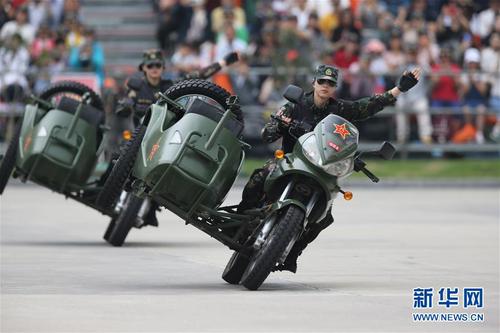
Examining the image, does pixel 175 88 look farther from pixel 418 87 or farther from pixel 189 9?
pixel 189 9

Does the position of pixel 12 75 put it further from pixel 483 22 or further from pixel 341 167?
pixel 341 167

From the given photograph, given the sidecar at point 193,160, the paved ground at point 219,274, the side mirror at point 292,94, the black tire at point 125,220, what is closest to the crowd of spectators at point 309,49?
the paved ground at point 219,274

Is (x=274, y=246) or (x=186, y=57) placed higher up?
(x=274, y=246)

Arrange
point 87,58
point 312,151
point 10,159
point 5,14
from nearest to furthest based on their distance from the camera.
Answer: point 312,151
point 10,159
point 87,58
point 5,14

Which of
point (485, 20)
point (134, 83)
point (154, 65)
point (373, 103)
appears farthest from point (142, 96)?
point (485, 20)

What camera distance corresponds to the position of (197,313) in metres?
10.2

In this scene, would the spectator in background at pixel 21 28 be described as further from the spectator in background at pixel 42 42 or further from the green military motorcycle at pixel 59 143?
the green military motorcycle at pixel 59 143

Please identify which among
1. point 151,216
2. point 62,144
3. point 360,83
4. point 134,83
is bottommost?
point 360,83

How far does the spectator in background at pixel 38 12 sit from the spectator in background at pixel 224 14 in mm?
2914

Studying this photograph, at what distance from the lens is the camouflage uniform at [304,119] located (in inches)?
478

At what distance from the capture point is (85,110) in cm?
1584

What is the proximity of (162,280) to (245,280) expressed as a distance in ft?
3.23

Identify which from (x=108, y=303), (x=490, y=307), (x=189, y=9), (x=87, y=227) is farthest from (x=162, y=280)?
(x=189, y=9)

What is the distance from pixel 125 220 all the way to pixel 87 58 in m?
10.8
